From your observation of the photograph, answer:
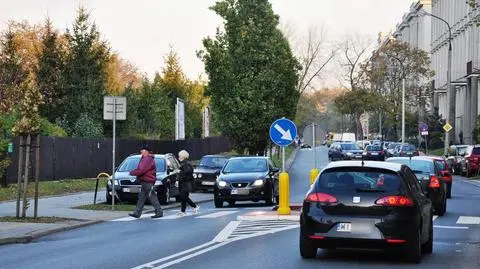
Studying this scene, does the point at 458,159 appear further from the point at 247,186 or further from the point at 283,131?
the point at 283,131

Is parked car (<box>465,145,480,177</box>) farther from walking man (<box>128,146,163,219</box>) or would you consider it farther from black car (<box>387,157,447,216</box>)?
walking man (<box>128,146,163,219</box>)

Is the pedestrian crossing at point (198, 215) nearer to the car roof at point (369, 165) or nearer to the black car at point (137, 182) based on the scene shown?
the black car at point (137, 182)

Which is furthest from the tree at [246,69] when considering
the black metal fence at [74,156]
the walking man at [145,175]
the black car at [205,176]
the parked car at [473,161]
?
the walking man at [145,175]

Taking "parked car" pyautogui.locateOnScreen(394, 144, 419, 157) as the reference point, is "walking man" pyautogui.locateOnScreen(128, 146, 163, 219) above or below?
below

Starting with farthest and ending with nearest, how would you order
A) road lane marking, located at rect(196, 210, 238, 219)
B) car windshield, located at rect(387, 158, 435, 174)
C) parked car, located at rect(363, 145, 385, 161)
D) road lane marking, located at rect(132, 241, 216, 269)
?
parked car, located at rect(363, 145, 385, 161) → car windshield, located at rect(387, 158, 435, 174) → road lane marking, located at rect(196, 210, 238, 219) → road lane marking, located at rect(132, 241, 216, 269)

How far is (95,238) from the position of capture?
16.0m

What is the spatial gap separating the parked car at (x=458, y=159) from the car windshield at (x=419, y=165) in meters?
26.4

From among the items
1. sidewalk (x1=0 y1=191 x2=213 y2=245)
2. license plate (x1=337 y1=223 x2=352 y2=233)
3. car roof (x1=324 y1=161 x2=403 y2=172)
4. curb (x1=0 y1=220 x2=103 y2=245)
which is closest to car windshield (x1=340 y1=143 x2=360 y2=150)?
sidewalk (x1=0 y1=191 x2=213 y2=245)

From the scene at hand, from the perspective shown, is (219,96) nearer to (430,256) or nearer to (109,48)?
(109,48)

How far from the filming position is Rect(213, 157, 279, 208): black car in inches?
985

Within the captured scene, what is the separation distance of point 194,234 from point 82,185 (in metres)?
18.4

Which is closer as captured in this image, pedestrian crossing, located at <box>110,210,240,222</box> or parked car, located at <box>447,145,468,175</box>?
pedestrian crossing, located at <box>110,210,240,222</box>

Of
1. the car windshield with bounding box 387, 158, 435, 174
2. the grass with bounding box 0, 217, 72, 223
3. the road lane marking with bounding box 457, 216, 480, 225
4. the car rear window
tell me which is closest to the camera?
the car rear window

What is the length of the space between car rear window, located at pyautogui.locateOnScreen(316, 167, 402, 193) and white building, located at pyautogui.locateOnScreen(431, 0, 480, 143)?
54139 mm
